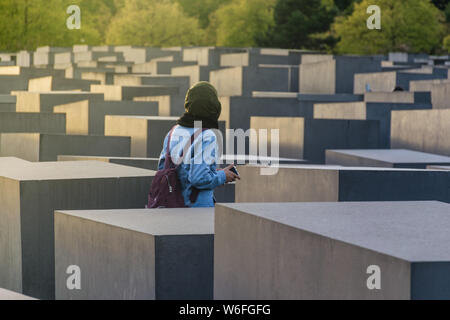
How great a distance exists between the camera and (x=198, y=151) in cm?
523

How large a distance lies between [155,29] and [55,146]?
5498 centimetres

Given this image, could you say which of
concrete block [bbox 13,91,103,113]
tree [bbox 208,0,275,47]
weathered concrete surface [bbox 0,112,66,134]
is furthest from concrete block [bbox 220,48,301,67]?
tree [bbox 208,0,275,47]

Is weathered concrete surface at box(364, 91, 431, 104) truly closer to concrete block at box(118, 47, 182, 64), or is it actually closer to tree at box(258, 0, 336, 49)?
concrete block at box(118, 47, 182, 64)

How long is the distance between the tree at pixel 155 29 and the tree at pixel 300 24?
1563 cm

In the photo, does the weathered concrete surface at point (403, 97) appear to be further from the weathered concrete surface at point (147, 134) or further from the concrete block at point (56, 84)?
the concrete block at point (56, 84)

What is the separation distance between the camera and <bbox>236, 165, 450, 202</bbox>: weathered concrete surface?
5.73 metres

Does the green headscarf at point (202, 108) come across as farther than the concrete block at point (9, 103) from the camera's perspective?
No

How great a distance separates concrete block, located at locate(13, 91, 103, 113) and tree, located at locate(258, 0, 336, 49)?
3395cm

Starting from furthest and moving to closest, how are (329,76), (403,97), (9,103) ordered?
1. (329,76)
2. (9,103)
3. (403,97)

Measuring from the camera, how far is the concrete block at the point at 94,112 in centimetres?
1236

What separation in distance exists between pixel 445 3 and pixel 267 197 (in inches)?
2225

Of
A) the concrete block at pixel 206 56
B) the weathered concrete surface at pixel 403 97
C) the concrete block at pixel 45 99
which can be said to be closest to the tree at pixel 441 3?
the concrete block at pixel 206 56

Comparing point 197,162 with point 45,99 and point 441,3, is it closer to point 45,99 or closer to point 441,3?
point 45,99

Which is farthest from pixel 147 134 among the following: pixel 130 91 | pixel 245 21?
pixel 245 21
